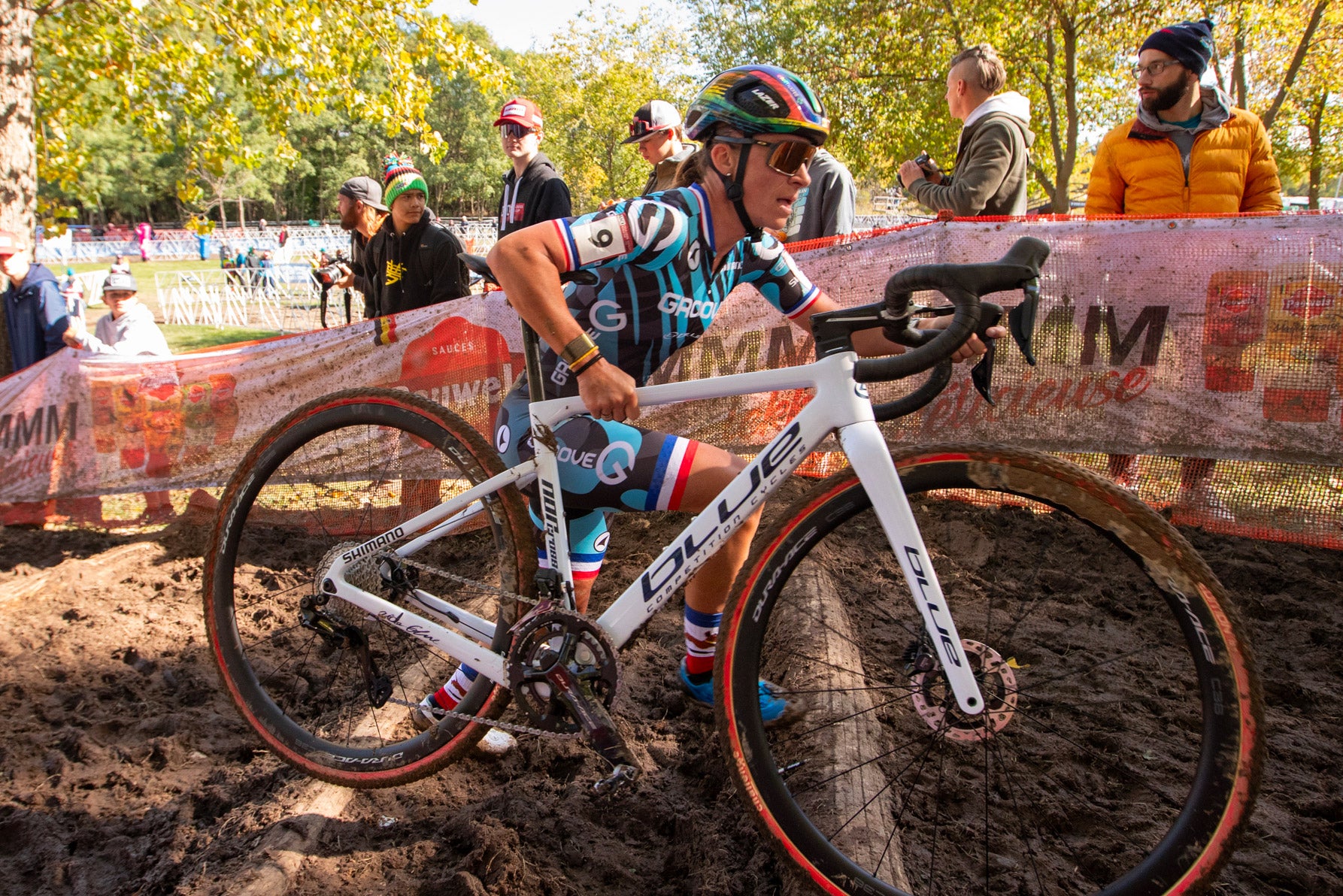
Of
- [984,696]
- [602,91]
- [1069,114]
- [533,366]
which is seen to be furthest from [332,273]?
[602,91]

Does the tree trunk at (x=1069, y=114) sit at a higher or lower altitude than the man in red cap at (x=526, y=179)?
higher

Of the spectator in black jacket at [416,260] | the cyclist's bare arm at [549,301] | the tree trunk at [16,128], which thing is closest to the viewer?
the cyclist's bare arm at [549,301]

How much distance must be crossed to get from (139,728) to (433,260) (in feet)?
12.0

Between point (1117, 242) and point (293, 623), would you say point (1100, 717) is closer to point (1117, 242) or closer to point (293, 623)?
point (1117, 242)

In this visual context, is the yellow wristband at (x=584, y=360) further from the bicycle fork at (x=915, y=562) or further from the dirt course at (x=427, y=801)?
the dirt course at (x=427, y=801)

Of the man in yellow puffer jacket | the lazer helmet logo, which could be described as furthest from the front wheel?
the man in yellow puffer jacket

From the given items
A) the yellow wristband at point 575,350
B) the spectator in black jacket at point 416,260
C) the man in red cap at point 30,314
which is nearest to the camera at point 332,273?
the spectator in black jacket at point 416,260

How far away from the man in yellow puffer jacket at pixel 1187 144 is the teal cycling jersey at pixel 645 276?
3192 mm

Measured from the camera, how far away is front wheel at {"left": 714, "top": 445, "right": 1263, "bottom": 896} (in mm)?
1739

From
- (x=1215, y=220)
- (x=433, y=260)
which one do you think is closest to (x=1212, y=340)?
(x=1215, y=220)

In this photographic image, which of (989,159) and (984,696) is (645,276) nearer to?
(984,696)

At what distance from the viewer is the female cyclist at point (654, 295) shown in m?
2.24

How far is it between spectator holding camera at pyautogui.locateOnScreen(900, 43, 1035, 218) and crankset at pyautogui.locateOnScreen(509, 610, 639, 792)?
12.7 feet

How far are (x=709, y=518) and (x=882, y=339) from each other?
89cm
